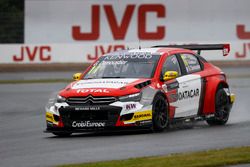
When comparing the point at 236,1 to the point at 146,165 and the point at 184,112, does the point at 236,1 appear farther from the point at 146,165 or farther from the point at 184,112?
the point at 146,165

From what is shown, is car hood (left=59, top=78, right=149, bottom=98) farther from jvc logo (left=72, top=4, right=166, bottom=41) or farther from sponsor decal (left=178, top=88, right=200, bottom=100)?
jvc logo (left=72, top=4, right=166, bottom=41)

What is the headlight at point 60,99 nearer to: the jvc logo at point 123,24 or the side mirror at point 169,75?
the side mirror at point 169,75

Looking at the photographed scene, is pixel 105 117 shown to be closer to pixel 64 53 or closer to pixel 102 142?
pixel 102 142

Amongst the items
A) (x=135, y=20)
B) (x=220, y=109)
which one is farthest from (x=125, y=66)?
(x=135, y=20)

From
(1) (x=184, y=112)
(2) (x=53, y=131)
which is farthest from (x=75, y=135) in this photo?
(1) (x=184, y=112)

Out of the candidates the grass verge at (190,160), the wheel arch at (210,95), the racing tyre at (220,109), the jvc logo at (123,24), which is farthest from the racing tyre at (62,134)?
the jvc logo at (123,24)

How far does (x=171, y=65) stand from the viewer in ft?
52.8

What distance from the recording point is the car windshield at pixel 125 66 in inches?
616

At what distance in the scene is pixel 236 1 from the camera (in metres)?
46.7

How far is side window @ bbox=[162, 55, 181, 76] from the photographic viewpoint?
15.9 meters

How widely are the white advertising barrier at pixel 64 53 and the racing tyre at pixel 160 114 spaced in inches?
924

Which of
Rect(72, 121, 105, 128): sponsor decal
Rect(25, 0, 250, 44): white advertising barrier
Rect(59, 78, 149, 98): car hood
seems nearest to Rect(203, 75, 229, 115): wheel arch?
Rect(59, 78, 149, 98): car hood

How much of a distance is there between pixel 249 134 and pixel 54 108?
114 inches

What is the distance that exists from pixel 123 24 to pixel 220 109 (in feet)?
94.4
